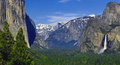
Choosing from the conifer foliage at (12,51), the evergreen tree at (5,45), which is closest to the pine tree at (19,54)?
the conifer foliage at (12,51)

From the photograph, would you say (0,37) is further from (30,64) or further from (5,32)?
(30,64)

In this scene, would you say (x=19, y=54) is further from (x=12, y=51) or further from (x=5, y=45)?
(x=5, y=45)

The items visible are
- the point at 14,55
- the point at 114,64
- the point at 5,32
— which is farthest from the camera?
the point at 114,64

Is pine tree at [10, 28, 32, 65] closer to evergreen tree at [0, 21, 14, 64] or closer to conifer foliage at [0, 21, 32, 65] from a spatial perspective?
conifer foliage at [0, 21, 32, 65]

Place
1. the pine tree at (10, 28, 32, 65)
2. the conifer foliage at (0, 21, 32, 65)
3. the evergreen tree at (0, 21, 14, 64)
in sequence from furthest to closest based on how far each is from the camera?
the evergreen tree at (0, 21, 14, 64)
the conifer foliage at (0, 21, 32, 65)
the pine tree at (10, 28, 32, 65)

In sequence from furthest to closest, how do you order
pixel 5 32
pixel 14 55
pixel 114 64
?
pixel 114 64
pixel 5 32
pixel 14 55

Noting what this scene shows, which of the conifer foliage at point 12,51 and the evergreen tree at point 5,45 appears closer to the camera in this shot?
the conifer foliage at point 12,51

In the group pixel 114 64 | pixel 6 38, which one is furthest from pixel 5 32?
pixel 114 64

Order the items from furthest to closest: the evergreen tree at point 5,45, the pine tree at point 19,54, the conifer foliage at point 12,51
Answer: the evergreen tree at point 5,45
the conifer foliage at point 12,51
the pine tree at point 19,54

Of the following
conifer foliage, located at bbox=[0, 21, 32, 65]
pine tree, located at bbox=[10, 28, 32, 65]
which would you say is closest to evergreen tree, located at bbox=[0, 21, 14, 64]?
conifer foliage, located at bbox=[0, 21, 32, 65]

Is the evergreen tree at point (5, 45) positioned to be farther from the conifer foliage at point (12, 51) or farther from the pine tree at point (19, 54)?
the pine tree at point (19, 54)

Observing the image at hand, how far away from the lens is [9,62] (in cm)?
6594

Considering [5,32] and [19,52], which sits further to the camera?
[5,32]

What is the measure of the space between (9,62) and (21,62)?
331 cm
